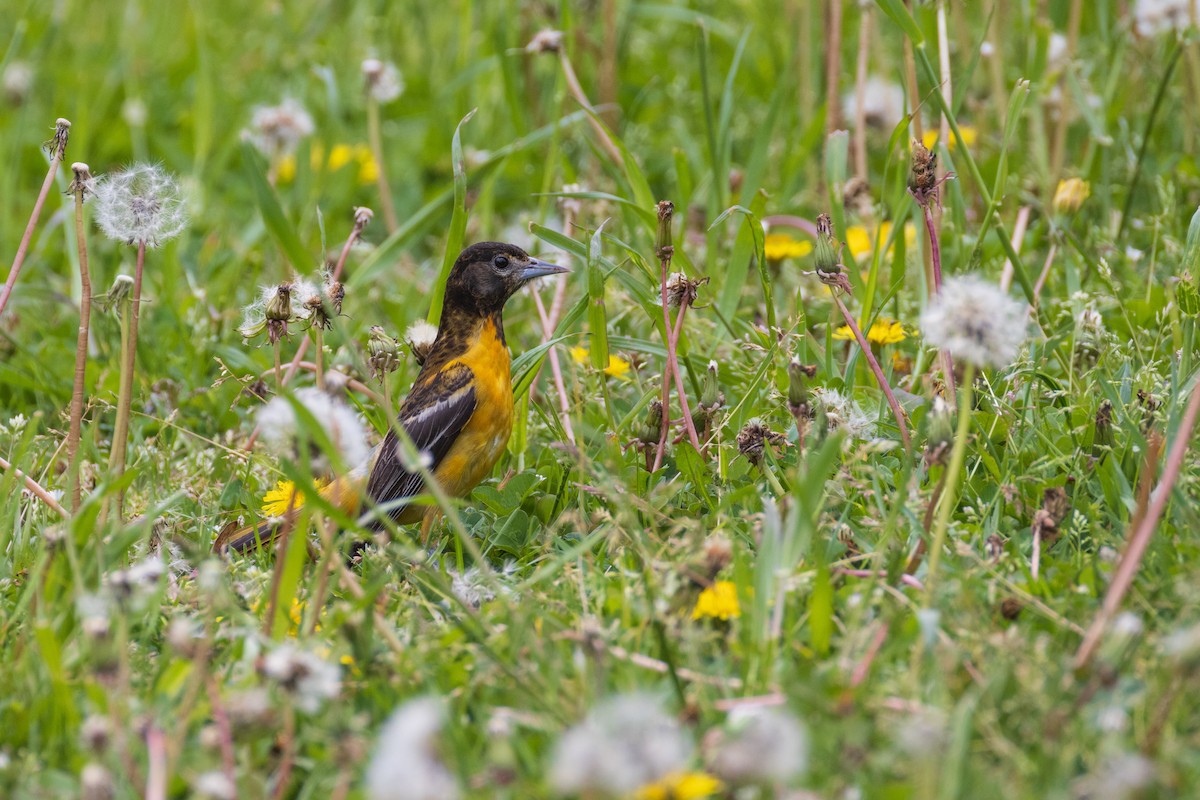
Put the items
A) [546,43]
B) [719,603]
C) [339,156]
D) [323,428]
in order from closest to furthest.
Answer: [323,428] → [719,603] → [546,43] → [339,156]

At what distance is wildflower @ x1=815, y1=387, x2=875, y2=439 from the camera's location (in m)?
3.49

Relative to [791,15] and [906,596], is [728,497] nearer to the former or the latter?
[906,596]

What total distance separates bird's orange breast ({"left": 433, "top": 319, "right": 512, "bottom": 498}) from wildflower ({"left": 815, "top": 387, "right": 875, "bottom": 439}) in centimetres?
106

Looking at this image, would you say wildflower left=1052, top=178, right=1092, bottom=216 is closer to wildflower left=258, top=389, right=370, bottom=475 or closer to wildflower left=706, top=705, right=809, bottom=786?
wildflower left=258, top=389, right=370, bottom=475

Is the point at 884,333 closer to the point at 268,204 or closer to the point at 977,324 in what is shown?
the point at 977,324

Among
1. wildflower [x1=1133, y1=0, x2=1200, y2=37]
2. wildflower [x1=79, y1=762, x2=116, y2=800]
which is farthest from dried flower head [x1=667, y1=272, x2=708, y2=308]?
wildflower [x1=1133, y1=0, x2=1200, y2=37]

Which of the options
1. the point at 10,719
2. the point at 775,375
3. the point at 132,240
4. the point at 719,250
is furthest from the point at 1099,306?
the point at 10,719

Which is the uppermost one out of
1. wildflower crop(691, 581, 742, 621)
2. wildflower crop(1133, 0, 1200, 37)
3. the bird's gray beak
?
wildflower crop(1133, 0, 1200, 37)

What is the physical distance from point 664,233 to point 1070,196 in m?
1.88

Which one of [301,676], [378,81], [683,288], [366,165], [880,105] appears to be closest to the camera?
[301,676]

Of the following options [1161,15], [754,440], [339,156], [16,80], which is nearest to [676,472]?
[754,440]

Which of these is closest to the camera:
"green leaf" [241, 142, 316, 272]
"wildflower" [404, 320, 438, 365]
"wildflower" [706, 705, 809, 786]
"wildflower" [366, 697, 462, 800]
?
"wildflower" [366, 697, 462, 800]

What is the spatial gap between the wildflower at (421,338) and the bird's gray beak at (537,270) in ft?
1.62

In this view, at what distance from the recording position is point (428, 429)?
4344 mm
